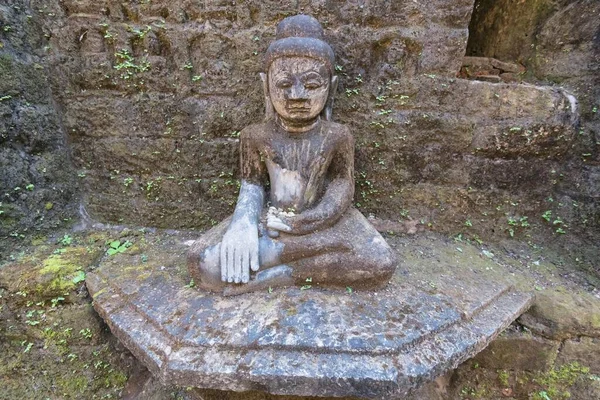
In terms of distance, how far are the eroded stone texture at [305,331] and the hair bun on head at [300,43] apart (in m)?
1.25

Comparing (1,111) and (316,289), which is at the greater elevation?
(1,111)

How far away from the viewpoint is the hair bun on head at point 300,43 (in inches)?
67.2

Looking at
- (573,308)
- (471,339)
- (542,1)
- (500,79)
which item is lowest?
(573,308)

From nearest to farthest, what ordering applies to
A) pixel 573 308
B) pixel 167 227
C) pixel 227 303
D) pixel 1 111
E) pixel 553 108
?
pixel 227 303
pixel 573 308
pixel 1 111
pixel 553 108
pixel 167 227

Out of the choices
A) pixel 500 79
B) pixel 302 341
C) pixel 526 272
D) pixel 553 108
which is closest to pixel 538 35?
pixel 500 79

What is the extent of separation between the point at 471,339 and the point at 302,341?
2.49 ft

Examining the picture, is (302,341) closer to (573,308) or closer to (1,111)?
(573,308)

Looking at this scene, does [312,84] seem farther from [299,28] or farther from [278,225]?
[278,225]

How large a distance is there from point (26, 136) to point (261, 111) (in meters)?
1.57

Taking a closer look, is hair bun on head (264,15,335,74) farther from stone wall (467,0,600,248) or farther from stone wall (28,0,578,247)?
stone wall (467,0,600,248)

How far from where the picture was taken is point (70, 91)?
2.28 meters

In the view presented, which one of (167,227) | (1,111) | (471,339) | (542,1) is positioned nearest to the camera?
(471,339)

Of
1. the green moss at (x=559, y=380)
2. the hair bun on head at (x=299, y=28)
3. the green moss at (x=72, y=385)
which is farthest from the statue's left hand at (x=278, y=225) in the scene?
the green moss at (x=559, y=380)

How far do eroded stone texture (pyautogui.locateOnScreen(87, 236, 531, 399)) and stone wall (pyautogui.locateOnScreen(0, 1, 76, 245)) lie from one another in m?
0.86
